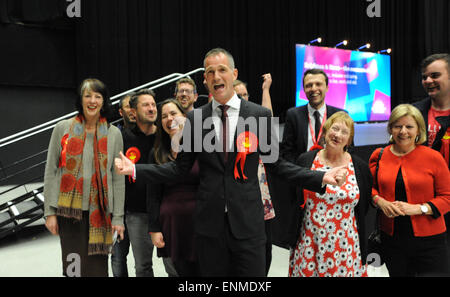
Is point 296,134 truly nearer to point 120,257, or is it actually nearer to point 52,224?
point 120,257

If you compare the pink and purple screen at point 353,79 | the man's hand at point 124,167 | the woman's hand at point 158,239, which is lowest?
the woman's hand at point 158,239

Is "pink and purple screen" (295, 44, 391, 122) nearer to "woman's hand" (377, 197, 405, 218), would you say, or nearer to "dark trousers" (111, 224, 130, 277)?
"dark trousers" (111, 224, 130, 277)

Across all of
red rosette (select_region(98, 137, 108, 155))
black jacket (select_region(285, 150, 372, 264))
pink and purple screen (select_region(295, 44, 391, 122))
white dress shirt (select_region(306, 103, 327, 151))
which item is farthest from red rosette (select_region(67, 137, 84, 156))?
pink and purple screen (select_region(295, 44, 391, 122))

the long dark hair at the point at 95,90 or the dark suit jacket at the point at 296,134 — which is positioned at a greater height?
the long dark hair at the point at 95,90

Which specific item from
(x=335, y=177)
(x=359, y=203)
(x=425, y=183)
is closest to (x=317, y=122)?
(x=359, y=203)

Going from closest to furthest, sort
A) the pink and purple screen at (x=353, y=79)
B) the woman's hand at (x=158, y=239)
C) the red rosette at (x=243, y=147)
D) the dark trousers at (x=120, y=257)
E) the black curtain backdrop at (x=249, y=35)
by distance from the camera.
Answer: the red rosette at (x=243, y=147), the woman's hand at (x=158, y=239), the dark trousers at (x=120, y=257), the black curtain backdrop at (x=249, y=35), the pink and purple screen at (x=353, y=79)

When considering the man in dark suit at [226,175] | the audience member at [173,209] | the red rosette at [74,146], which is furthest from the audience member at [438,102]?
the red rosette at [74,146]

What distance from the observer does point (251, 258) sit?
1.67m

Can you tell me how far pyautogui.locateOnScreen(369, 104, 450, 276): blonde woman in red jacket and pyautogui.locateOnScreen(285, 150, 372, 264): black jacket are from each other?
66mm

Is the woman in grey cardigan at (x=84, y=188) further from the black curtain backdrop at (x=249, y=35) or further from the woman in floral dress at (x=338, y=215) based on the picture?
the black curtain backdrop at (x=249, y=35)

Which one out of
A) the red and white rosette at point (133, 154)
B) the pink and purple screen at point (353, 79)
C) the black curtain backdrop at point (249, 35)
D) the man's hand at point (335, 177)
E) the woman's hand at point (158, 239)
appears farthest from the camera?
the pink and purple screen at point (353, 79)

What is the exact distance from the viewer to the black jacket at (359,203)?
209cm

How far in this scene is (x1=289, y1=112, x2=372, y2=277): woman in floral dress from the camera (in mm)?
2084

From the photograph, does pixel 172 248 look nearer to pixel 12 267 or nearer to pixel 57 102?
pixel 12 267
